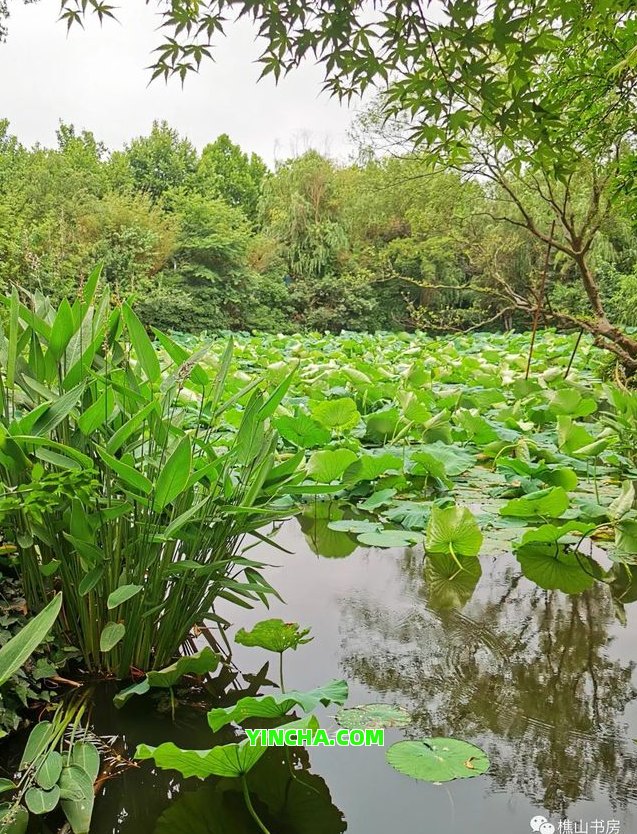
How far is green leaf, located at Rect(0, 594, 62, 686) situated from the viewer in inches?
24.5

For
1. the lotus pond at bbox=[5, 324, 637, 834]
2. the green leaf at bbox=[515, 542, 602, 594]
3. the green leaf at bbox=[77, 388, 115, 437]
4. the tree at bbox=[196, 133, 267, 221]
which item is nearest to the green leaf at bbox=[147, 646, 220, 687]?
the lotus pond at bbox=[5, 324, 637, 834]

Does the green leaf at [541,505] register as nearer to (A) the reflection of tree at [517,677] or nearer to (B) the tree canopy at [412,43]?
(A) the reflection of tree at [517,677]

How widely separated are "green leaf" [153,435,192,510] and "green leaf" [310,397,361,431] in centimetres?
141

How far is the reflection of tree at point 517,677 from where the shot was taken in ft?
2.64

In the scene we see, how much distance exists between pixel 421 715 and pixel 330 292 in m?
13.9

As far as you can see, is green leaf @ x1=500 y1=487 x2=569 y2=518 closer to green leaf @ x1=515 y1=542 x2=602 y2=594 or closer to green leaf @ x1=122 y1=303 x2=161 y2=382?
green leaf @ x1=515 y1=542 x2=602 y2=594

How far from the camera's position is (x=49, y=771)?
71cm

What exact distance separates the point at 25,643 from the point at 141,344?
20.8 inches

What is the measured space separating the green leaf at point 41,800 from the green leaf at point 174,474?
34cm

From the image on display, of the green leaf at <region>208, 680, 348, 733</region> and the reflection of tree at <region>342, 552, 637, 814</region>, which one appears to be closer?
the green leaf at <region>208, 680, 348, 733</region>

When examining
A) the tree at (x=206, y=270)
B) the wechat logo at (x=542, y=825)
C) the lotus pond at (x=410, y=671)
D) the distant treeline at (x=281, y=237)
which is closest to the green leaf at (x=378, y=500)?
the lotus pond at (x=410, y=671)

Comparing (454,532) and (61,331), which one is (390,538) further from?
(61,331)

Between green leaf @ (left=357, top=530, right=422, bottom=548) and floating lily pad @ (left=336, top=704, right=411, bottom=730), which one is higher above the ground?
green leaf @ (left=357, top=530, right=422, bottom=548)

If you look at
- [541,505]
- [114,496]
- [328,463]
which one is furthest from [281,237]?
[114,496]
